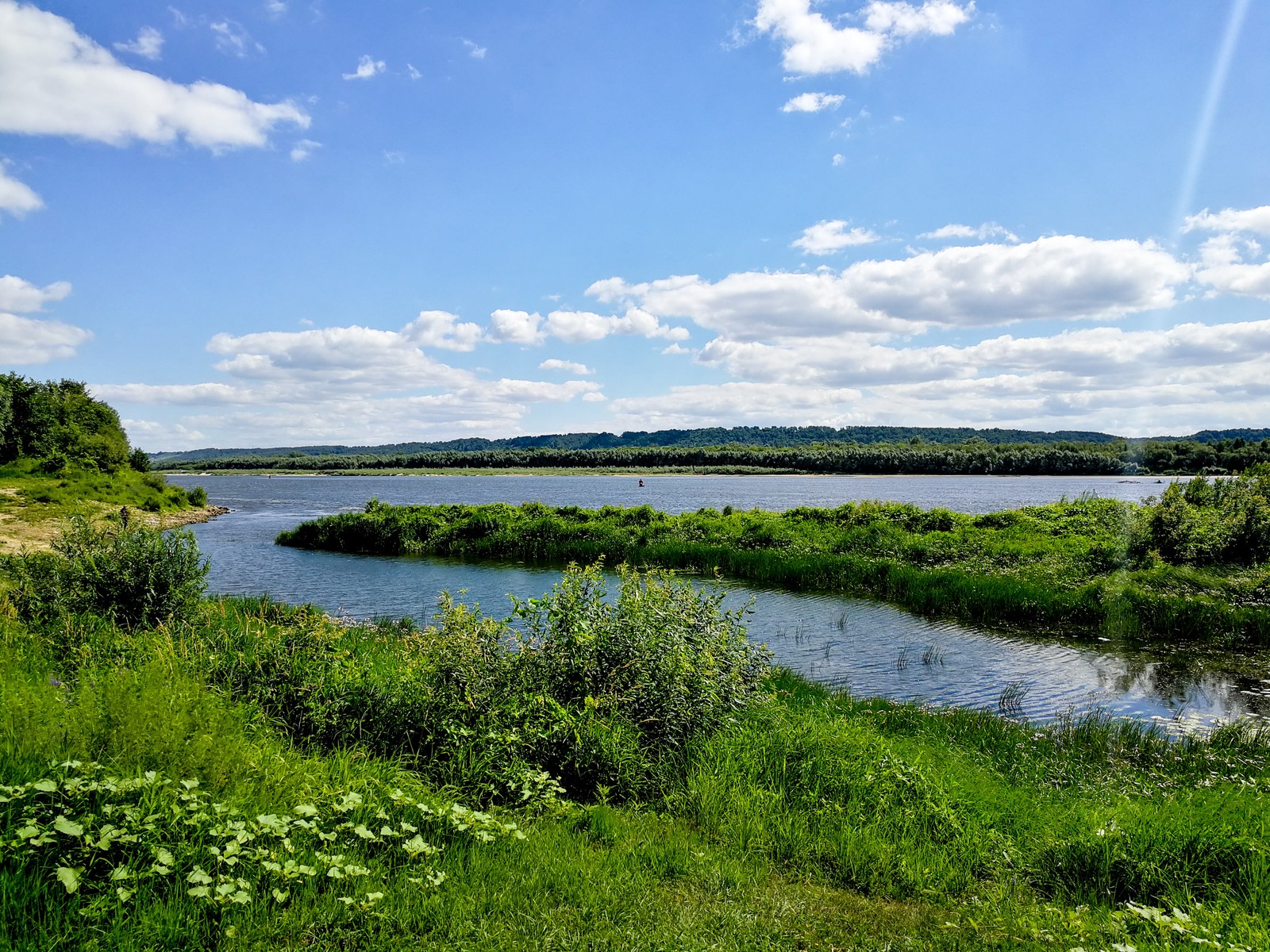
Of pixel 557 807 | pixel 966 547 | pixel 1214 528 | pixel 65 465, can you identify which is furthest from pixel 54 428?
pixel 1214 528

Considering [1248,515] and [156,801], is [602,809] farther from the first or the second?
[1248,515]

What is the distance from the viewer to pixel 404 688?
7.91 m

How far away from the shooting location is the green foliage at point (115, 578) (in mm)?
10984

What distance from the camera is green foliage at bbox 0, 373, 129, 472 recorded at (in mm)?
68625

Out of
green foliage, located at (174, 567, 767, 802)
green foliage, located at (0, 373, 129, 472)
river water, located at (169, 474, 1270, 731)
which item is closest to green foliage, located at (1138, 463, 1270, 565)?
river water, located at (169, 474, 1270, 731)

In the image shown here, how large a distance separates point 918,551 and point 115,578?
86.7 feet

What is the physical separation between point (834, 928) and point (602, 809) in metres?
2.22

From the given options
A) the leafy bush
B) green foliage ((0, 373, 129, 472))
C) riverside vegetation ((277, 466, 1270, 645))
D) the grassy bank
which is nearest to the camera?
the leafy bush

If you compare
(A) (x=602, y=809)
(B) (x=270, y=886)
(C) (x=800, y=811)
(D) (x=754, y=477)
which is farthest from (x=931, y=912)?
(D) (x=754, y=477)

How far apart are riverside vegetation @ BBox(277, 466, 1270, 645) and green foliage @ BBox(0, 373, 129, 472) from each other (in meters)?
41.8

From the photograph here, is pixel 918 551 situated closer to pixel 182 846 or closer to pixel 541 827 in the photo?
pixel 541 827

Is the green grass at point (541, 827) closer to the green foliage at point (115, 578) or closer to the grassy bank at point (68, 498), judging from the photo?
the green foliage at point (115, 578)

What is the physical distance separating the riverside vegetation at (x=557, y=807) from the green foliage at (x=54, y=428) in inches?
2855

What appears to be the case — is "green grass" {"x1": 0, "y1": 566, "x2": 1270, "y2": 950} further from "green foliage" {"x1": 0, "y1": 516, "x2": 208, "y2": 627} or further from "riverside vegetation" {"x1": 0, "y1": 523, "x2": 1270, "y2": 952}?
"green foliage" {"x1": 0, "y1": 516, "x2": 208, "y2": 627}
